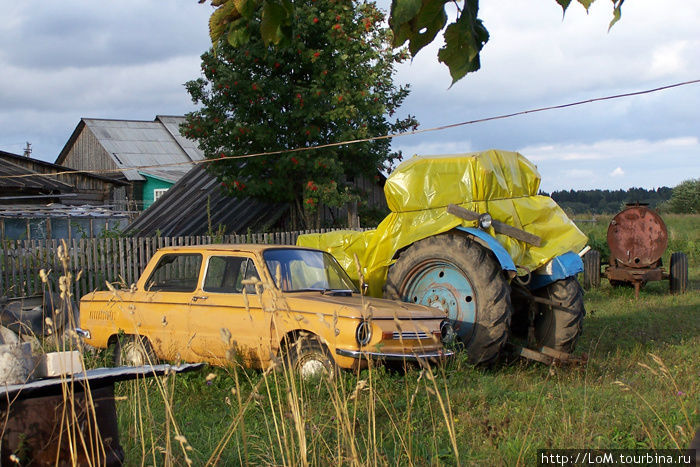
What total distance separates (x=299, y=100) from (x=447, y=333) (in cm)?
1095

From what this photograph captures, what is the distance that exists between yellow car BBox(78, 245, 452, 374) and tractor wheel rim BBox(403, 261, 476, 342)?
671 millimetres

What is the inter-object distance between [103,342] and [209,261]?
1.68m

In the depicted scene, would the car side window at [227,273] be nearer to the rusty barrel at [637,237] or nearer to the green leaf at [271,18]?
the green leaf at [271,18]

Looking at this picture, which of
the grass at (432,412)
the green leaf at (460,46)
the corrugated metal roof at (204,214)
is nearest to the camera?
the green leaf at (460,46)

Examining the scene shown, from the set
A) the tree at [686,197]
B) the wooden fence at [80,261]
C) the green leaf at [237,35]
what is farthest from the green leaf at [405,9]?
the tree at [686,197]

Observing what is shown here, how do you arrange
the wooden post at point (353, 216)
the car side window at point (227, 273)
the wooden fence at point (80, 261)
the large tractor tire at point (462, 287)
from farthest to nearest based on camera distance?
the wooden post at point (353, 216) < the wooden fence at point (80, 261) < the large tractor tire at point (462, 287) < the car side window at point (227, 273)

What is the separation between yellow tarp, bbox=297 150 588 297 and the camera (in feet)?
27.4

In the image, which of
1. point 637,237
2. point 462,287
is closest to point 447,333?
point 462,287

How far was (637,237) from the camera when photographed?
1642 centimetres

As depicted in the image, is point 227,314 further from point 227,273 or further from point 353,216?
point 353,216

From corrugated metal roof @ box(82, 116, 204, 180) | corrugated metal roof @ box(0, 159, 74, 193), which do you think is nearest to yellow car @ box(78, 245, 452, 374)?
corrugated metal roof @ box(0, 159, 74, 193)

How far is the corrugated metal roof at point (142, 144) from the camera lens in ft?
138

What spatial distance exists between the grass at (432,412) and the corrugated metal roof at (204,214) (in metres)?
12.6

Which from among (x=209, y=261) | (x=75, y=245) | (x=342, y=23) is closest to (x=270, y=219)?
(x=342, y=23)
